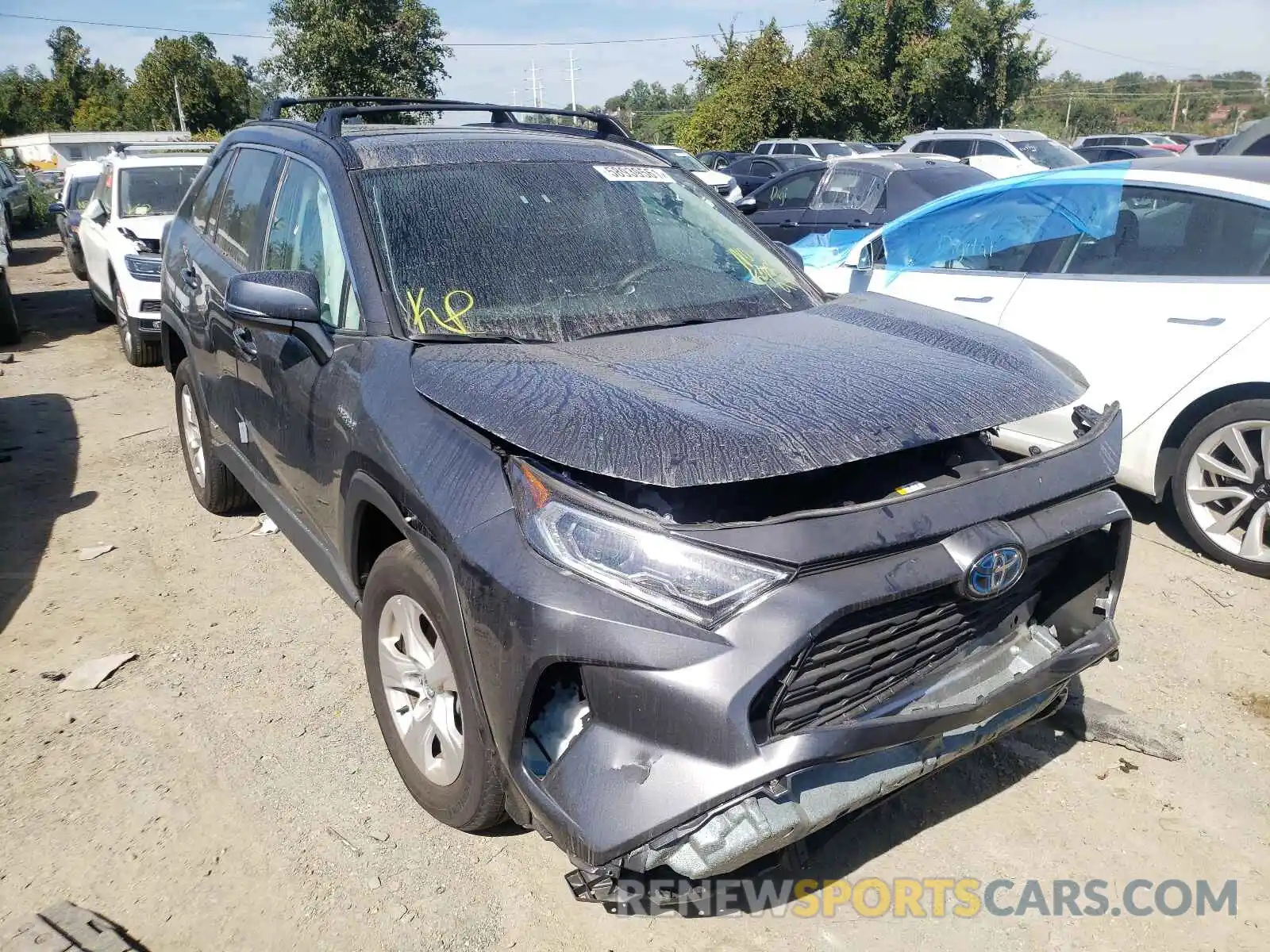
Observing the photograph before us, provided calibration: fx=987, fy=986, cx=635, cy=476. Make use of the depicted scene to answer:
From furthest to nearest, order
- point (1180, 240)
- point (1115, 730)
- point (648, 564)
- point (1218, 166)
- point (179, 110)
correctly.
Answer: point (179, 110), point (1218, 166), point (1180, 240), point (1115, 730), point (648, 564)

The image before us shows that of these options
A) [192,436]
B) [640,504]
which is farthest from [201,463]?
[640,504]

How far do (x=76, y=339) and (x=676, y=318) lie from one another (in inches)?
364

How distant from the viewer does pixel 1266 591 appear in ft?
13.4

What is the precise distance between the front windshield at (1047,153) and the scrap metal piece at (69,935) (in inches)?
611

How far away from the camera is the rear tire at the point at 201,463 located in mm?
4754

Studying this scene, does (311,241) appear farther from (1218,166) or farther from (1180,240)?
(1218,166)

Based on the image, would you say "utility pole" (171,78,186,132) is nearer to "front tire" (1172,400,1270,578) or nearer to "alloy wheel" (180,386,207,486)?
"alloy wheel" (180,386,207,486)

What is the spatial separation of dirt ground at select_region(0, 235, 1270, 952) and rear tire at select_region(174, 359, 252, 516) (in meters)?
0.51

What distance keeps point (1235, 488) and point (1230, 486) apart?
0.13 feet

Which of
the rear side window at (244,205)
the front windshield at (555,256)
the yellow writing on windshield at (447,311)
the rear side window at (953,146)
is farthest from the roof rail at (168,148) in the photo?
the rear side window at (953,146)

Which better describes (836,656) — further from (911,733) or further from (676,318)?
(676,318)

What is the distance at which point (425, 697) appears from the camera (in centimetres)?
267

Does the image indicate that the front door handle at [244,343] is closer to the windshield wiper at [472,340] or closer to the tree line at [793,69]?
the windshield wiper at [472,340]

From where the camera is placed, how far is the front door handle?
3621mm
